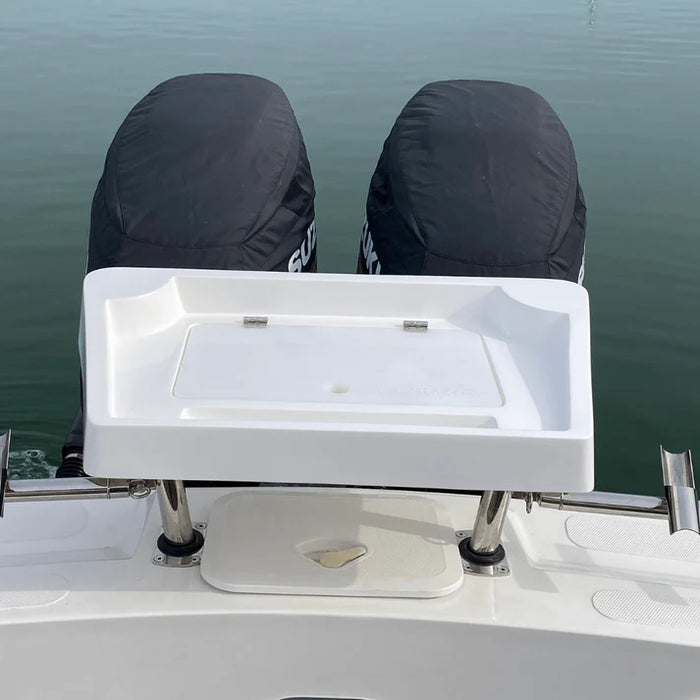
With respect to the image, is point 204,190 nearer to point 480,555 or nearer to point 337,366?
point 337,366

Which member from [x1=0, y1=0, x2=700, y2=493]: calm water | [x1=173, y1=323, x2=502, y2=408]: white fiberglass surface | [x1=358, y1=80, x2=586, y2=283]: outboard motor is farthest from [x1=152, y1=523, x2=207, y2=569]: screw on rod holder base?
[x1=0, y1=0, x2=700, y2=493]: calm water

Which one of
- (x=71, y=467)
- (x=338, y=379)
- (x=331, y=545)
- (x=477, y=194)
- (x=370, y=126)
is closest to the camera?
(x=338, y=379)

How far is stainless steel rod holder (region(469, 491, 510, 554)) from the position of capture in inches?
47.3

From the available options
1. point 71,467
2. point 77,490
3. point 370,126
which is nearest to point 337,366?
point 77,490

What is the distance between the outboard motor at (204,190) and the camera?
5.35 ft

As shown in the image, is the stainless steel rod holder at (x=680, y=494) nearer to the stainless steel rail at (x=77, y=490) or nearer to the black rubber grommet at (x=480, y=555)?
the black rubber grommet at (x=480, y=555)

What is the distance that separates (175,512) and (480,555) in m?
0.43

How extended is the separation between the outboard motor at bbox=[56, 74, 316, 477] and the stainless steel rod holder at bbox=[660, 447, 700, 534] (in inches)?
32.1

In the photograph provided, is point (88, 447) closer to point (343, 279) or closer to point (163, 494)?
point (163, 494)

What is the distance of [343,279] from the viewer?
1324mm

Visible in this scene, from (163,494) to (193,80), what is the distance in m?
1.12

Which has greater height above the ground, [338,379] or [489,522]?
[338,379]

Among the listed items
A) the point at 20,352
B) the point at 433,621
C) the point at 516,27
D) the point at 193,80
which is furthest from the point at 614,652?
the point at 516,27

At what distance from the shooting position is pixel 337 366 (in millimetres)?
1202
